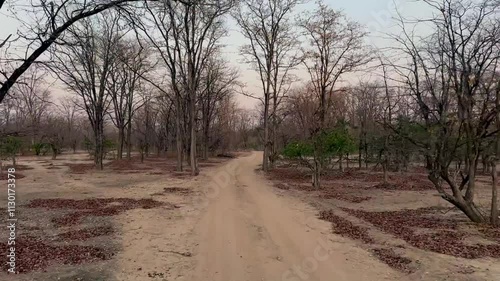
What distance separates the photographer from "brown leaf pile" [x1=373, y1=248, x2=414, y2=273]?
596 cm

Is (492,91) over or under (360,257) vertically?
over

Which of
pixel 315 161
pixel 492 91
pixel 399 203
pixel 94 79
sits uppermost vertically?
pixel 94 79

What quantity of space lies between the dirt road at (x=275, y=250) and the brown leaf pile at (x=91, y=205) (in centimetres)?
256

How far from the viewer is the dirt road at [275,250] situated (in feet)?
18.6

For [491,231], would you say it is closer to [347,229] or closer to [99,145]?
[347,229]

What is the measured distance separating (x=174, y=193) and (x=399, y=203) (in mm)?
8607

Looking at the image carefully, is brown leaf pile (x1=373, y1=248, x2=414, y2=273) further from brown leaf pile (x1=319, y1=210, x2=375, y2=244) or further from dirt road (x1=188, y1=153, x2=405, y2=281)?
brown leaf pile (x1=319, y1=210, x2=375, y2=244)

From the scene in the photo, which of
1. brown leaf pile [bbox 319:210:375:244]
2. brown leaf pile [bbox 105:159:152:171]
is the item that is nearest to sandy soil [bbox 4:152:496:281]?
brown leaf pile [bbox 319:210:375:244]

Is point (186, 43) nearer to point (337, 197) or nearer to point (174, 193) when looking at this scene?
point (174, 193)

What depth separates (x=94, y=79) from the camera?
26.9 m

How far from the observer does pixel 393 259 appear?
6398 millimetres

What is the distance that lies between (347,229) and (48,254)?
624cm

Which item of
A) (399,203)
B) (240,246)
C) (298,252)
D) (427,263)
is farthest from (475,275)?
(399,203)

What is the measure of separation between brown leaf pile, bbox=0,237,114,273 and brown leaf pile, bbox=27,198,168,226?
2355 millimetres
